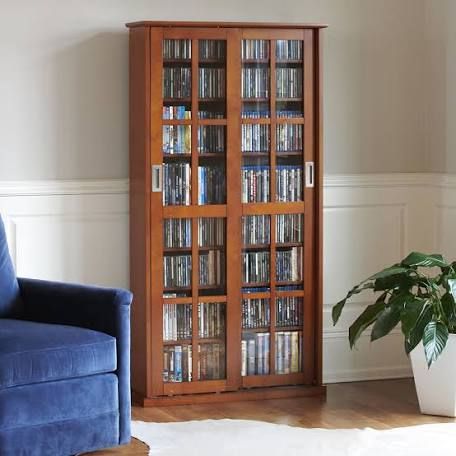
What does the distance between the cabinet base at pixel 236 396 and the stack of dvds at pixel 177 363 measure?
0.28ft

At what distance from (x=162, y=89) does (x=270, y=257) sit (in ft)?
3.08

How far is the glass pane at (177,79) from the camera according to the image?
16.6ft

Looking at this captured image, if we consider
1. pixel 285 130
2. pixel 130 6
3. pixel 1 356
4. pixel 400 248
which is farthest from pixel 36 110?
pixel 400 248

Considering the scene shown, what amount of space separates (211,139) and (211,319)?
0.83m

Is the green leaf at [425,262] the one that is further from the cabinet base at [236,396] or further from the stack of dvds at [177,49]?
the stack of dvds at [177,49]

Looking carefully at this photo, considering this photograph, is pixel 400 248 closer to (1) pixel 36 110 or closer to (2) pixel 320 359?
(2) pixel 320 359

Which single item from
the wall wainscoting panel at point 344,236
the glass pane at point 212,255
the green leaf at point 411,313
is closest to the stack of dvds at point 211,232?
the glass pane at point 212,255

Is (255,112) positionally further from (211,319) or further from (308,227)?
(211,319)

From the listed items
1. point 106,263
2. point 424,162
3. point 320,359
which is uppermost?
point 424,162

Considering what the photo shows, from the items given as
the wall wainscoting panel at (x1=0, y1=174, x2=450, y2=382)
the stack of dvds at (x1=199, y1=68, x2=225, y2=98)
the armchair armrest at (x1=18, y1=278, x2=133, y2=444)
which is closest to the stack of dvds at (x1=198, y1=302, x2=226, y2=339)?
the wall wainscoting panel at (x1=0, y1=174, x2=450, y2=382)

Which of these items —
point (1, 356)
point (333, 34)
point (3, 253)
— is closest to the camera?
point (1, 356)

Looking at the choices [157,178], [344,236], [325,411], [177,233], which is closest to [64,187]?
[157,178]

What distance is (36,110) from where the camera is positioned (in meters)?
5.11

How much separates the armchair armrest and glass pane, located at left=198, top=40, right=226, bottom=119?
1.11 metres
